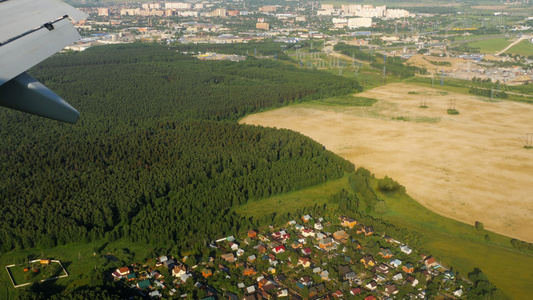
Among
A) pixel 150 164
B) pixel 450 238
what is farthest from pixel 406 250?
pixel 150 164

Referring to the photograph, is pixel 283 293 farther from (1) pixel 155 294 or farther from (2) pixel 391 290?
(1) pixel 155 294

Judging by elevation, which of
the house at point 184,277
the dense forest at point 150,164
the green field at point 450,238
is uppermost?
the dense forest at point 150,164

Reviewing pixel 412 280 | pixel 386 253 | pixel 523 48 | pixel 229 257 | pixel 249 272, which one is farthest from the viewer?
pixel 523 48

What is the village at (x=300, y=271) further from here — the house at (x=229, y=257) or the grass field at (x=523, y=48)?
the grass field at (x=523, y=48)

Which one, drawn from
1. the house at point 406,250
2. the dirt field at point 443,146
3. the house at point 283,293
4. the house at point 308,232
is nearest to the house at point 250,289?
the house at point 283,293

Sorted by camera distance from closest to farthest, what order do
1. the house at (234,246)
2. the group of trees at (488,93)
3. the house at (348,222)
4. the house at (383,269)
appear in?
the house at (383,269) < the house at (234,246) < the house at (348,222) < the group of trees at (488,93)

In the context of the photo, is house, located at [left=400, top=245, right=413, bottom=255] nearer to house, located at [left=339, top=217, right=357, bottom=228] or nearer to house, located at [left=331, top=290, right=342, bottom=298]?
house, located at [left=339, top=217, right=357, bottom=228]

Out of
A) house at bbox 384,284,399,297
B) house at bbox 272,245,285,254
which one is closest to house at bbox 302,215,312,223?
house at bbox 272,245,285,254
